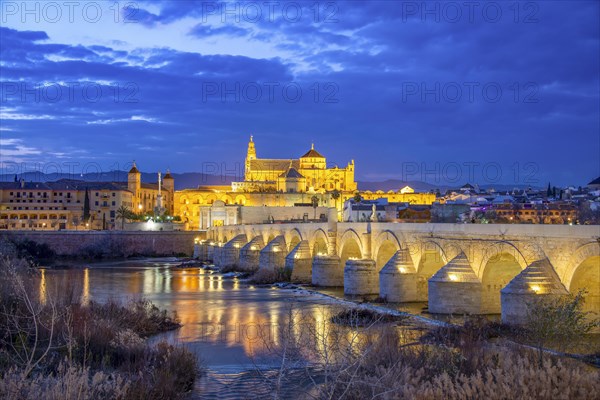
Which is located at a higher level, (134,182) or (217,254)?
(134,182)

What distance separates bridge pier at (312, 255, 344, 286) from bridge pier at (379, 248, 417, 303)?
7529 mm

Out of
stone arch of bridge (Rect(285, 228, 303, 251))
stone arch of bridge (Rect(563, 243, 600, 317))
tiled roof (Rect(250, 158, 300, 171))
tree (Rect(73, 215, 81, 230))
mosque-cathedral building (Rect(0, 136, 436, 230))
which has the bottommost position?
stone arch of bridge (Rect(563, 243, 600, 317))

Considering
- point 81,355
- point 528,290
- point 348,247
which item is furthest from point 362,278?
point 81,355

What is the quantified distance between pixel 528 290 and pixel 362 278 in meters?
11.1

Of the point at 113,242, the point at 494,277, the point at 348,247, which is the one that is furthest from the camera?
the point at 113,242

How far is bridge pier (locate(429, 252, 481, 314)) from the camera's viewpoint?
2056cm

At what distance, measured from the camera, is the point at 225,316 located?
77.3ft

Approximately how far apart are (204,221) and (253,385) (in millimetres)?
68017

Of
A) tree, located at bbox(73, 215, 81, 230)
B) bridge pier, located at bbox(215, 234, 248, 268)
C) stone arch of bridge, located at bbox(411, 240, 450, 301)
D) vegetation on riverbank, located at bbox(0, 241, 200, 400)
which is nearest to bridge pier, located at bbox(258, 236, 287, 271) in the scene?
bridge pier, located at bbox(215, 234, 248, 268)

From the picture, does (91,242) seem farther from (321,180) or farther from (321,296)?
(321,180)

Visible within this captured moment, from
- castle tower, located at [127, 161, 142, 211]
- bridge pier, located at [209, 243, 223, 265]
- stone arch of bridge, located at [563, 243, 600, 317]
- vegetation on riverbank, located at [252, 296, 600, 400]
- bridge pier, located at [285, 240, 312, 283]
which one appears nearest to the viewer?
vegetation on riverbank, located at [252, 296, 600, 400]

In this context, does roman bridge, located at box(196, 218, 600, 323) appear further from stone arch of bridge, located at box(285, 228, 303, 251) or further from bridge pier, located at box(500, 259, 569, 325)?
stone arch of bridge, located at box(285, 228, 303, 251)

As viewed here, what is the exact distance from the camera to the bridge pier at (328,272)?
32375 mm

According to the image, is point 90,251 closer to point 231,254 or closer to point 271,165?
point 231,254
